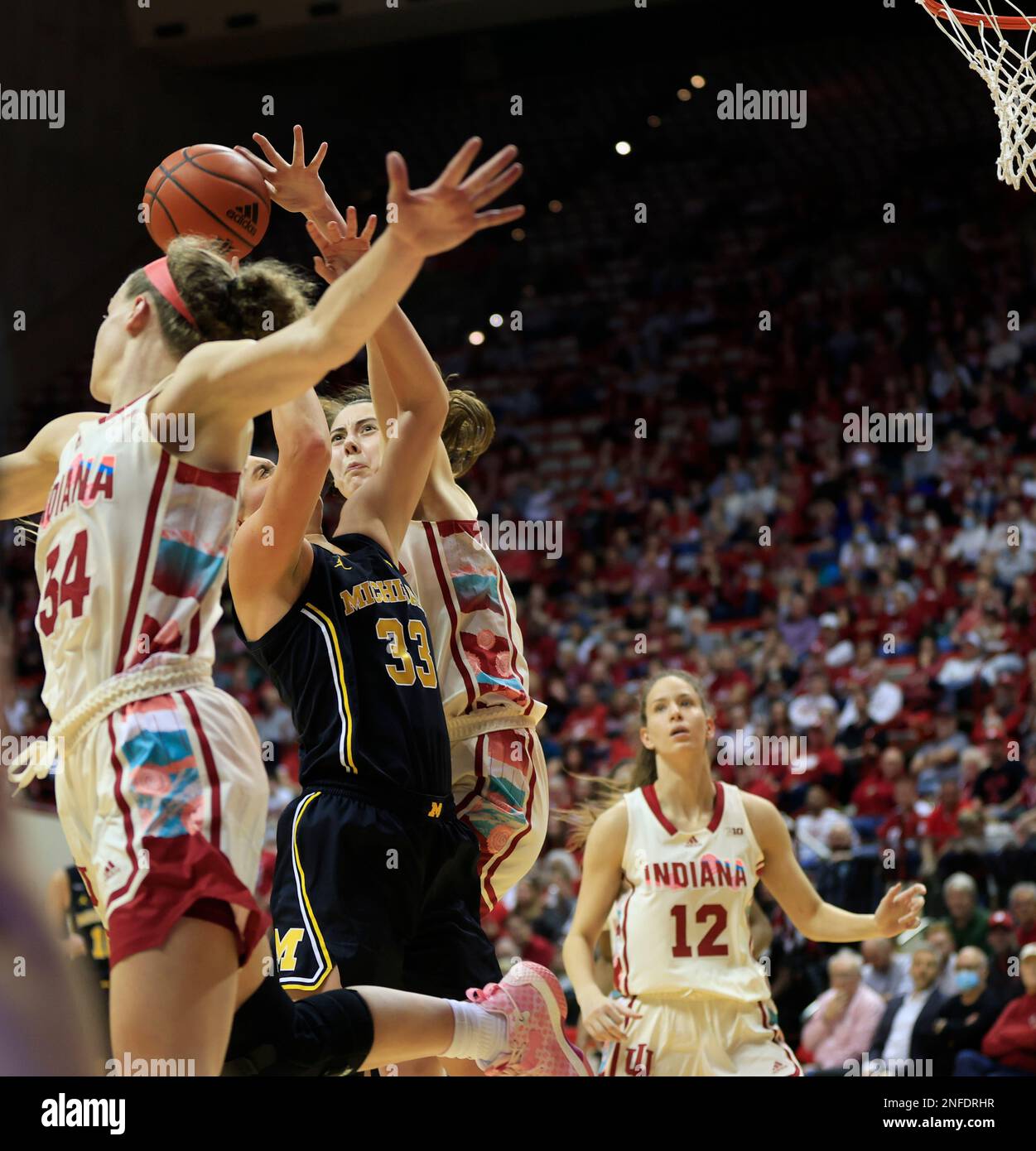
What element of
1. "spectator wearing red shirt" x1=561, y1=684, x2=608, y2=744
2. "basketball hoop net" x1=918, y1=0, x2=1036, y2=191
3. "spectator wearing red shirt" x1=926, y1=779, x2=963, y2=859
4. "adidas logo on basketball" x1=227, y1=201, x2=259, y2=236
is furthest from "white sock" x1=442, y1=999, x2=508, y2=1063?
"spectator wearing red shirt" x1=561, y1=684, x2=608, y2=744

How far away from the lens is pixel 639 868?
5.46 meters

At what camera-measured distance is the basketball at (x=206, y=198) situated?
13.1 ft

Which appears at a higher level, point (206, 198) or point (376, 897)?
point (206, 198)

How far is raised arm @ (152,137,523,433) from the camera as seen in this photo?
9.77 feet

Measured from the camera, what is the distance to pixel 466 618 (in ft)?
14.9

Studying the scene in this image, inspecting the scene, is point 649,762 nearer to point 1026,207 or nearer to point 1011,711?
point 1011,711

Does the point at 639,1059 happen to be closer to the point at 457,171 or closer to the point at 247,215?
the point at 247,215

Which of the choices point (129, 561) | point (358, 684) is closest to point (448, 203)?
point (129, 561)

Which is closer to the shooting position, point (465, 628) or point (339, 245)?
point (339, 245)

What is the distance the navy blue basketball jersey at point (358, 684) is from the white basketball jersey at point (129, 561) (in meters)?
0.86

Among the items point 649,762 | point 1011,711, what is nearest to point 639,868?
point 649,762

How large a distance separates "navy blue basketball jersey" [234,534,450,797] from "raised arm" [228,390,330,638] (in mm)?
47

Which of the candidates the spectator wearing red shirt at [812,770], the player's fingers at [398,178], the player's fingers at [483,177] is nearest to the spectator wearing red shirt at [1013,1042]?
the spectator wearing red shirt at [812,770]

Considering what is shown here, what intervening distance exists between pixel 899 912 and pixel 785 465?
10.1 meters
